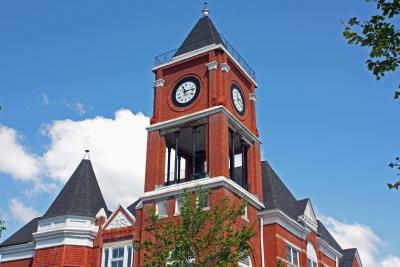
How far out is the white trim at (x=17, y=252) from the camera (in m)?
37.6

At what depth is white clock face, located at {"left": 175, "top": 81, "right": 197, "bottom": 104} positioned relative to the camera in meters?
35.2

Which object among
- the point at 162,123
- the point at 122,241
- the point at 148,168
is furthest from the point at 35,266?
the point at 162,123

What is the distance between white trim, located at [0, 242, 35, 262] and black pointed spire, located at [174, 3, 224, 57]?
1710cm

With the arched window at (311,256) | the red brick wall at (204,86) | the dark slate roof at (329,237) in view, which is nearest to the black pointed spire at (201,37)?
the red brick wall at (204,86)

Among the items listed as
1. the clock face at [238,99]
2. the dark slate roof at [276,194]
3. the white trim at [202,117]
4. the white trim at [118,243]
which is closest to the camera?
the white trim at [202,117]

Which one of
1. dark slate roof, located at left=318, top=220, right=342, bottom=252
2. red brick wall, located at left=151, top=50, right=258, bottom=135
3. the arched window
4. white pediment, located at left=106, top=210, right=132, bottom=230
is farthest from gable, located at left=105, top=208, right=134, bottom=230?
dark slate roof, located at left=318, top=220, right=342, bottom=252

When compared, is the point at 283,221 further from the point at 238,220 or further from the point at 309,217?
the point at 238,220

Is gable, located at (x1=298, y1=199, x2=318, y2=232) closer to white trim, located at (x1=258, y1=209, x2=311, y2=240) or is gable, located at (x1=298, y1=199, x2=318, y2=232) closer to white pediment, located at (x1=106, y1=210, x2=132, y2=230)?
white trim, located at (x1=258, y1=209, x2=311, y2=240)

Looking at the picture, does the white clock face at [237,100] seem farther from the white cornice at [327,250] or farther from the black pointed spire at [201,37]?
the white cornice at [327,250]

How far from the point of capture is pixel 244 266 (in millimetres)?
31734

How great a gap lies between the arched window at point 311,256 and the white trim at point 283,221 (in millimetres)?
1667

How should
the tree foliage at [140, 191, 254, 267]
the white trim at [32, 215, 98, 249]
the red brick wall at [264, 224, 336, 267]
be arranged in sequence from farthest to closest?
the white trim at [32, 215, 98, 249] → the red brick wall at [264, 224, 336, 267] → the tree foliage at [140, 191, 254, 267]

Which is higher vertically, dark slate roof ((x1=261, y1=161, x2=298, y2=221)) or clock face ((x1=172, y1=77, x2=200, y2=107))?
clock face ((x1=172, y1=77, x2=200, y2=107))

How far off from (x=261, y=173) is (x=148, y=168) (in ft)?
27.8
